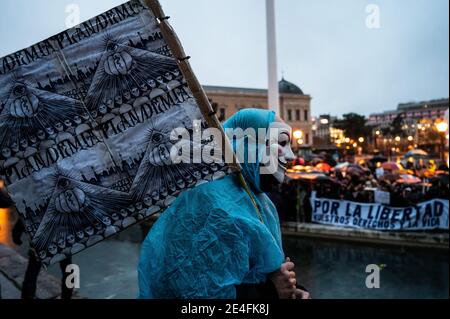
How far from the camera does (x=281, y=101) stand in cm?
6744

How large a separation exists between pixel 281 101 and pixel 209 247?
221ft

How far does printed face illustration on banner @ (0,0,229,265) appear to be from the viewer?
1.51 meters

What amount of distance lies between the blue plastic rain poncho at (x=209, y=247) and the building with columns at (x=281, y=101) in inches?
2277

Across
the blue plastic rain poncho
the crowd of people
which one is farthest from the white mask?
the crowd of people

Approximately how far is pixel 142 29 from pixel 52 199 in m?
0.73

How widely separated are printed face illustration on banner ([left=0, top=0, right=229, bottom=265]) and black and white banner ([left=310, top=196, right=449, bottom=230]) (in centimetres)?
1036

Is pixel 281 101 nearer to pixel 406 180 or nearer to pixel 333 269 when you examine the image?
pixel 406 180

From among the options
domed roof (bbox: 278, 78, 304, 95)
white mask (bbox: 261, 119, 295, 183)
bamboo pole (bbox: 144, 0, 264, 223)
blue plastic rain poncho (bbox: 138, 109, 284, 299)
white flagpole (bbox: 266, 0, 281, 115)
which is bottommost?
blue plastic rain poncho (bbox: 138, 109, 284, 299)

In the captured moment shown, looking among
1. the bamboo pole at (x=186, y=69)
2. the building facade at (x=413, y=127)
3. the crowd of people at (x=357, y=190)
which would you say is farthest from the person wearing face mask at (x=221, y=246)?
the building facade at (x=413, y=127)

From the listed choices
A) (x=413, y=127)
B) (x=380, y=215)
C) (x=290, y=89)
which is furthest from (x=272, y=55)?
(x=413, y=127)

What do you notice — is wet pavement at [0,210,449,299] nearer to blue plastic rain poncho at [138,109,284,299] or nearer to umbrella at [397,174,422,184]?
umbrella at [397,174,422,184]

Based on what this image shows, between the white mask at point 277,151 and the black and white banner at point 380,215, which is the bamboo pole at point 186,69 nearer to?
the white mask at point 277,151
